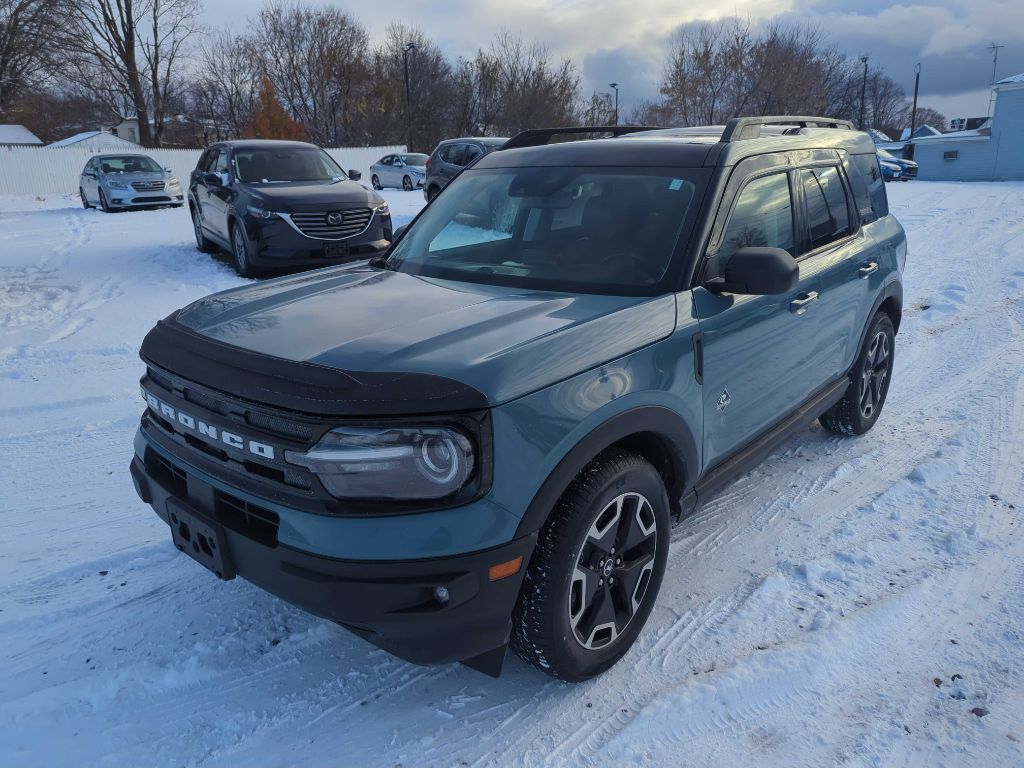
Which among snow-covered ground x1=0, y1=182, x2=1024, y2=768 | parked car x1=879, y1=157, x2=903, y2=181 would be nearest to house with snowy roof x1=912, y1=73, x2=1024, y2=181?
parked car x1=879, y1=157, x2=903, y2=181

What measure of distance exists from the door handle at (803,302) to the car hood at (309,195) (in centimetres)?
698

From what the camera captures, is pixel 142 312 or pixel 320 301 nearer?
pixel 320 301

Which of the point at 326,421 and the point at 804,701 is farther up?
the point at 326,421

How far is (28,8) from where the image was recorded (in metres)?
41.9

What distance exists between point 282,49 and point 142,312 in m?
54.5

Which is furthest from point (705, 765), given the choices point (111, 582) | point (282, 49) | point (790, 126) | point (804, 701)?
point (282, 49)

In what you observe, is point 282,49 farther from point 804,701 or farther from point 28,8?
point 804,701

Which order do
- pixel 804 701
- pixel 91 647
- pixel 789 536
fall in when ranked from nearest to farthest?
1. pixel 804 701
2. pixel 91 647
3. pixel 789 536

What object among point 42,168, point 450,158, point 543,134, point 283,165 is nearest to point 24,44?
point 42,168

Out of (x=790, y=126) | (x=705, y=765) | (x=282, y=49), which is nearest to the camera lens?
(x=705, y=765)

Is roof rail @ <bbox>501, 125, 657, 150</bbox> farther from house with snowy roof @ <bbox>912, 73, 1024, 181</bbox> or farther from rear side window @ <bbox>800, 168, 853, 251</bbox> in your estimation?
house with snowy roof @ <bbox>912, 73, 1024, 181</bbox>

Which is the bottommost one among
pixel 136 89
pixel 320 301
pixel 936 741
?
pixel 936 741

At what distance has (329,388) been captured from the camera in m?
2.13

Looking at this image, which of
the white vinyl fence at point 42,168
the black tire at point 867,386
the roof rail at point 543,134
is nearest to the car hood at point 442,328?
the roof rail at point 543,134
